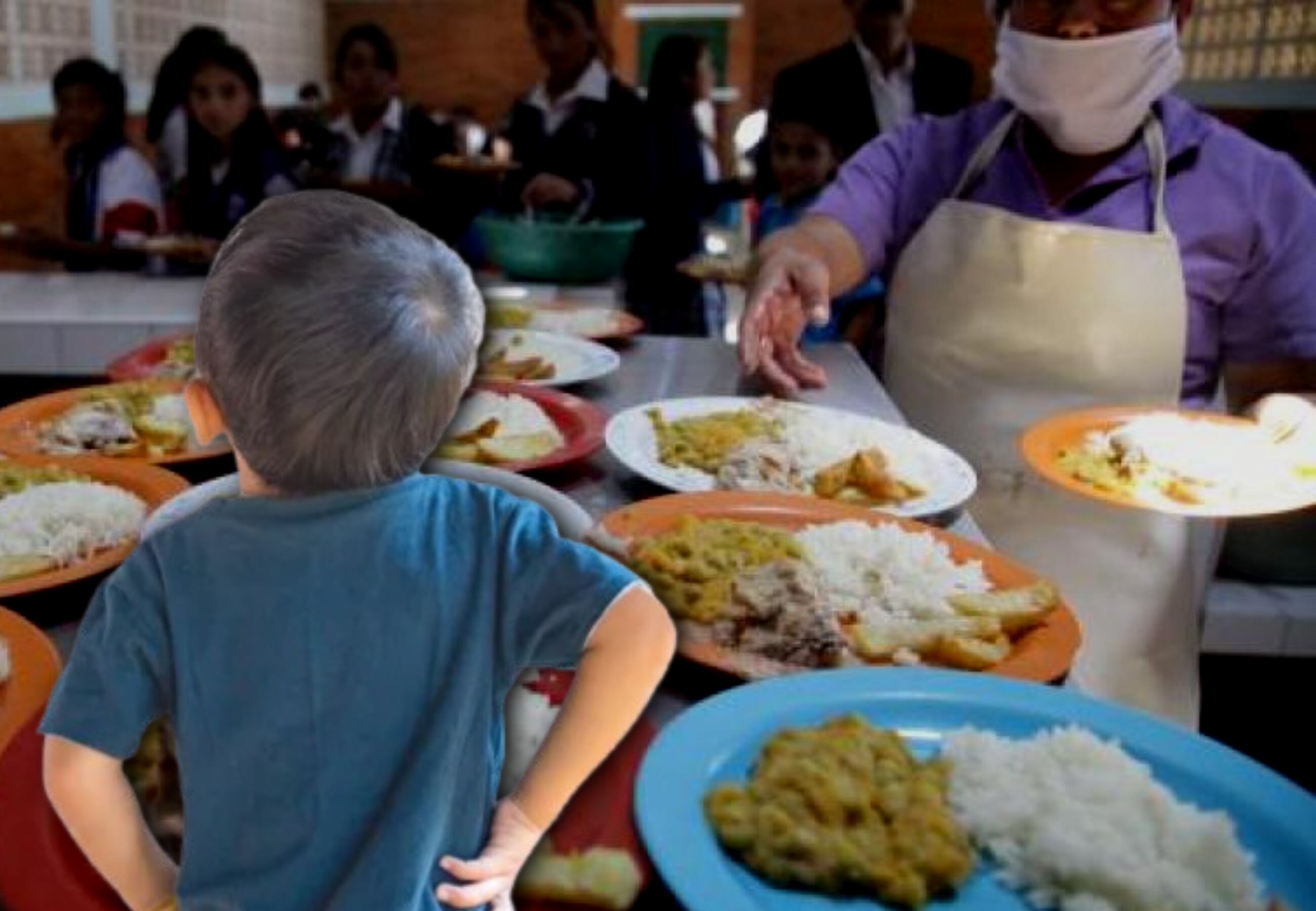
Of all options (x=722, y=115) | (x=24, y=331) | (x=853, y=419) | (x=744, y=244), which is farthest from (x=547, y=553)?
(x=722, y=115)

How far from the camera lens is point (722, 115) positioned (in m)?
8.94

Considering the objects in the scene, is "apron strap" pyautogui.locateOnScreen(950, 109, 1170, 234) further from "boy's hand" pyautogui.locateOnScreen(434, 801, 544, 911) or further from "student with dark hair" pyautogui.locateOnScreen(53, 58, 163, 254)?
"student with dark hair" pyautogui.locateOnScreen(53, 58, 163, 254)

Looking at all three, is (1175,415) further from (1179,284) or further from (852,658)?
(852,658)

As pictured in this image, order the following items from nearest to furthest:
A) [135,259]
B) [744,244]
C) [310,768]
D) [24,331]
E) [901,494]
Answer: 1. [310,768]
2. [901,494]
3. [24,331]
4. [135,259]
5. [744,244]

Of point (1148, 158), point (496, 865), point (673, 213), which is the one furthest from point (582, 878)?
point (673, 213)

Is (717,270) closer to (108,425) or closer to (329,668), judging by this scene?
(108,425)

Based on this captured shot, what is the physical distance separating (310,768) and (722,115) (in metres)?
9.01

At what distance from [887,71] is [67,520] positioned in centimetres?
324

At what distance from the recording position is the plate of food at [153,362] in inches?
51.8

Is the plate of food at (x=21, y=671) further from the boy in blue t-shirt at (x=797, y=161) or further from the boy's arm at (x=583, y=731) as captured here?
the boy in blue t-shirt at (x=797, y=161)

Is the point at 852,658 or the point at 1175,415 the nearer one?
the point at 852,658

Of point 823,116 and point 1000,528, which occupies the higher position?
point 823,116

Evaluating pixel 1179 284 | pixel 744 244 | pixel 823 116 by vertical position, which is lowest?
pixel 744 244

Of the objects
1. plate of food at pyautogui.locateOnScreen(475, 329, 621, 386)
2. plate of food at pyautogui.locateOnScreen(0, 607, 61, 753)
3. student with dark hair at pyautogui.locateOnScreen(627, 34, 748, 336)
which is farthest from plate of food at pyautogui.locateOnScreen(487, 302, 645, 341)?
plate of food at pyautogui.locateOnScreen(0, 607, 61, 753)
